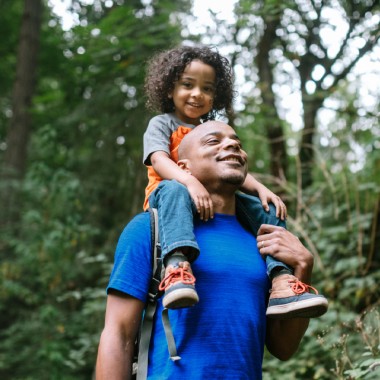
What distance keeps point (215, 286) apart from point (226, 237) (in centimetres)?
26

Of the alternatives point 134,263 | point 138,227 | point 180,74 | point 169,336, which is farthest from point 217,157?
point 180,74

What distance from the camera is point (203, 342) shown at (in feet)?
7.00

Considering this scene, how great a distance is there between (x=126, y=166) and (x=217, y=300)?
5.92m

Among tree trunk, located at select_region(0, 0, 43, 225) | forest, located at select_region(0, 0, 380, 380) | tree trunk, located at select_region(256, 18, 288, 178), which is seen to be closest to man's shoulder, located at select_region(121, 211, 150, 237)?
forest, located at select_region(0, 0, 380, 380)

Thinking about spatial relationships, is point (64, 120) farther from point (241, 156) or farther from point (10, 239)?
point (241, 156)

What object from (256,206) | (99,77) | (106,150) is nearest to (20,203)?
(106,150)

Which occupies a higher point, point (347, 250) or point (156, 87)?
point (156, 87)

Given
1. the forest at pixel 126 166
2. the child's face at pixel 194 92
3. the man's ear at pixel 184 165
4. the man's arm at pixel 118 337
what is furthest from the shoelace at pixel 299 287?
the forest at pixel 126 166

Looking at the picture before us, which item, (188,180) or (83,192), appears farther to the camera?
(83,192)

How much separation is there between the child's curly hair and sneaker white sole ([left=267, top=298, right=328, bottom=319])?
1.53 m

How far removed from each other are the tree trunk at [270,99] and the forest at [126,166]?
2 cm

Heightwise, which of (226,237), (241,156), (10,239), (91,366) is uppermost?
(241,156)

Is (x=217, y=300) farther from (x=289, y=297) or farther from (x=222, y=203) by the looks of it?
(x=222, y=203)

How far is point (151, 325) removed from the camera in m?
2.23
